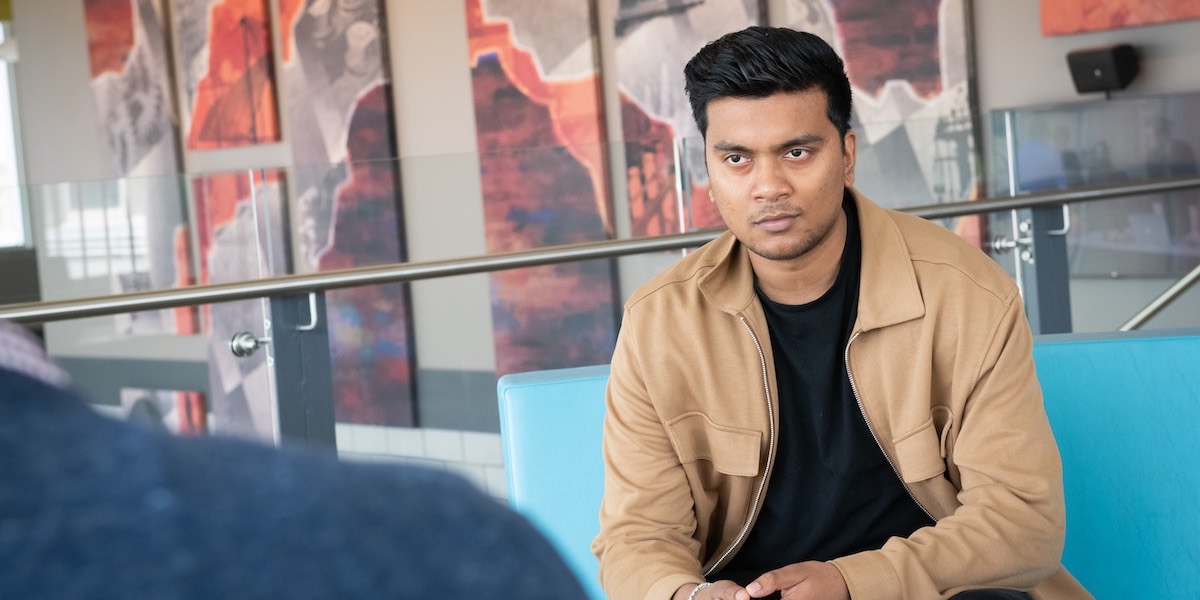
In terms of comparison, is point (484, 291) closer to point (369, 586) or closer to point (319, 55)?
point (369, 586)

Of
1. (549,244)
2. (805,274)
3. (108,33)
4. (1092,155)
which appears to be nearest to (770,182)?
(805,274)

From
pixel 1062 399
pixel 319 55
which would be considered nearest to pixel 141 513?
pixel 1062 399

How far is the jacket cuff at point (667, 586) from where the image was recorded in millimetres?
1606

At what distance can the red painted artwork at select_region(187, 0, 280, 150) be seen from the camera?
7.64 metres

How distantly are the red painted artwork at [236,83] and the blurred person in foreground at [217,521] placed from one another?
25.2 feet

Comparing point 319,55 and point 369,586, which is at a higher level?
point 319,55

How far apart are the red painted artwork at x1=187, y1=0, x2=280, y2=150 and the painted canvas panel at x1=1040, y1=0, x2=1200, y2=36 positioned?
4.46 m

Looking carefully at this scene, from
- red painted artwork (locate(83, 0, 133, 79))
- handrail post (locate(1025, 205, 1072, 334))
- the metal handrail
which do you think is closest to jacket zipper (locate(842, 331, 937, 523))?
the metal handrail

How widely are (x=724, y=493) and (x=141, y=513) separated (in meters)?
1.63

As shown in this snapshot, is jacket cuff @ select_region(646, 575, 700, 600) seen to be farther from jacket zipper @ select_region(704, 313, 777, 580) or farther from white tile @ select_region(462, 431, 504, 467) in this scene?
white tile @ select_region(462, 431, 504, 467)

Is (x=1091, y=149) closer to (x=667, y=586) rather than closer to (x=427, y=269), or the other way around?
(x=427, y=269)

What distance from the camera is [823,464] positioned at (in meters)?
1.72

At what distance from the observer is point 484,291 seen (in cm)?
364

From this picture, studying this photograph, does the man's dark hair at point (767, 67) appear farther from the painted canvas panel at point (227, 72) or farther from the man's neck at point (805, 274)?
the painted canvas panel at point (227, 72)
